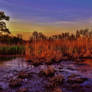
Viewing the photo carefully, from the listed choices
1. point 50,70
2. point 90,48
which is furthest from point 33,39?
point 50,70

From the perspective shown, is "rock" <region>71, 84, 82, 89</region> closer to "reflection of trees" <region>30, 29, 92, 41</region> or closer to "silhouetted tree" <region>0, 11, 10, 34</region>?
"reflection of trees" <region>30, 29, 92, 41</region>

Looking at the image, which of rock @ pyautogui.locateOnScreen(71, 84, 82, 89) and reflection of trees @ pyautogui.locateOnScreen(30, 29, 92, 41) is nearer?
rock @ pyautogui.locateOnScreen(71, 84, 82, 89)

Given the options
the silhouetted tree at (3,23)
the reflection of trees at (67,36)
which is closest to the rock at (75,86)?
the reflection of trees at (67,36)

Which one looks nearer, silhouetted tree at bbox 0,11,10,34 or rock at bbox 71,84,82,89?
rock at bbox 71,84,82,89

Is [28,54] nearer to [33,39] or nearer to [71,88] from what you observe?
[33,39]

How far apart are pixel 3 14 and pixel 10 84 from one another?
17669 millimetres

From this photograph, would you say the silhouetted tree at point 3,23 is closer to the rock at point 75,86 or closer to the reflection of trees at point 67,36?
the reflection of trees at point 67,36

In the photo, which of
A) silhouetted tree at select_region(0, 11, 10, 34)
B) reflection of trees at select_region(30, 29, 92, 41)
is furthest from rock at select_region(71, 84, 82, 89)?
silhouetted tree at select_region(0, 11, 10, 34)

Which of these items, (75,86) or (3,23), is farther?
(3,23)

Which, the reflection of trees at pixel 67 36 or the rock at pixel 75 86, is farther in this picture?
the reflection of trees at pixel 67 36

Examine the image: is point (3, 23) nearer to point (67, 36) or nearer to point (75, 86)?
point (67, 36)

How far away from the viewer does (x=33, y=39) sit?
607 inches

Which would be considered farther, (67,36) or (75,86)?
(67,36)

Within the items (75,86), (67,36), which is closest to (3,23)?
(67,36)
